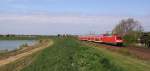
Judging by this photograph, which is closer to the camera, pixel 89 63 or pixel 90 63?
pixel 90 63

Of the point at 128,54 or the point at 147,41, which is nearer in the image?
the point at 128,54

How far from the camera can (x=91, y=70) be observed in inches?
802

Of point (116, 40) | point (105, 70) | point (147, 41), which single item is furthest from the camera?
point (116, 40)

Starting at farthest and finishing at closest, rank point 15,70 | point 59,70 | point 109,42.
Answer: point 109,42 < point 15,70 < point 59,70

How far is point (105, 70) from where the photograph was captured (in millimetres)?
19156

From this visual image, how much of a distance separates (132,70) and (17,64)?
1042 inches

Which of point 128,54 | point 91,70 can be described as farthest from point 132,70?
point 128,54

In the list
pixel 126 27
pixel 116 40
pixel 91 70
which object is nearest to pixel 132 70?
pixel 91 70

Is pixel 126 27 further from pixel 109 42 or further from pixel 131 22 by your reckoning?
pixel 109 42

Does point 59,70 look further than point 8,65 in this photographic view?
No

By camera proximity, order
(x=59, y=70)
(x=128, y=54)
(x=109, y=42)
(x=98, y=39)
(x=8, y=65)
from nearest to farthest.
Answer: (x=59, y=70), (x=128, y=54), (x=8, y=65), (x=109, y=42), (x=98, y=39)

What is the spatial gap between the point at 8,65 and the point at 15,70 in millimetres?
4948

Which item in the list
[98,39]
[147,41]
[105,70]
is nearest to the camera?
[105,70]

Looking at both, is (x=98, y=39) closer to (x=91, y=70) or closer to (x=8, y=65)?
(x=8, y=65)
